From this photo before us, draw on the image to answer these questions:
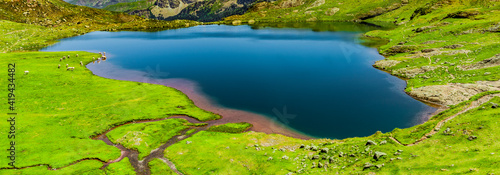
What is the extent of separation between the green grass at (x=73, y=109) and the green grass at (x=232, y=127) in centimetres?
658

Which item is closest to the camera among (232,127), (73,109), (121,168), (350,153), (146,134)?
(350,153)

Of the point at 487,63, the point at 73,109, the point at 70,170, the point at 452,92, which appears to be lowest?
the point at 70,170

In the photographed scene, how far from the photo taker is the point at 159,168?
42.3 meters

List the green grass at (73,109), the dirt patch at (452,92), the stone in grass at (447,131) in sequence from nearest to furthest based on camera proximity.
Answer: the stone in grass at (447,131), the green grass at (73,109), the dirt patch at (452,92)

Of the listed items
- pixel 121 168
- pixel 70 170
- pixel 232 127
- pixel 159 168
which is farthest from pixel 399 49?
pixel 70 170

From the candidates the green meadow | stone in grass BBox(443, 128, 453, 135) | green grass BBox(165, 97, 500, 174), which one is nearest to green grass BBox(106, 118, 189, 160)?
the green meadow

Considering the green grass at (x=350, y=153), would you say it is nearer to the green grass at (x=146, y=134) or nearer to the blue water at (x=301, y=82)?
the green grass at (x=146, y=134)

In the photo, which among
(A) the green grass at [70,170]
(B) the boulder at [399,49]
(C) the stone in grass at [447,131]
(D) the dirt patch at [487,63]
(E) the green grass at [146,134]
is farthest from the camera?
(B) the boulder at [399,49]

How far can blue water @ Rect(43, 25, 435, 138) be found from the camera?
65144mm

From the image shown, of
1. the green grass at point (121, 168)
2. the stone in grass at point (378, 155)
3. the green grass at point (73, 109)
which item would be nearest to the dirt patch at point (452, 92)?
the stone in grass at point (378, 155)

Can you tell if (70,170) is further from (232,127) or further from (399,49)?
(399,49)

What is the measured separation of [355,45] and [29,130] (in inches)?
6435

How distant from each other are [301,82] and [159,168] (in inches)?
2505

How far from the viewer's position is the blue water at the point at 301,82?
65.1 m
